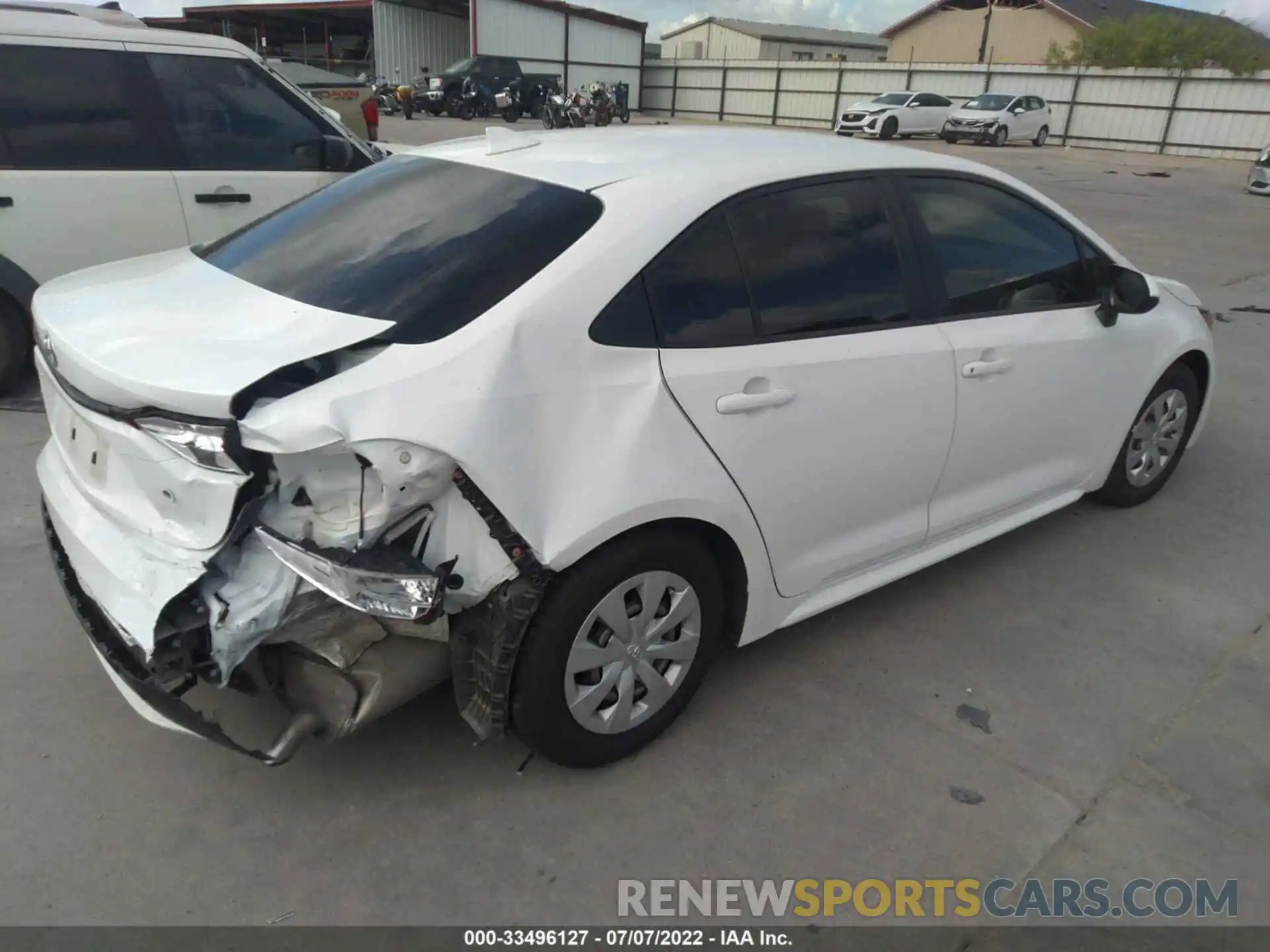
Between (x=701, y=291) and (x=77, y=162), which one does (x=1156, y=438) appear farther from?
(x=77, y=162)

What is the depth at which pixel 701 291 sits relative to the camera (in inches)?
101

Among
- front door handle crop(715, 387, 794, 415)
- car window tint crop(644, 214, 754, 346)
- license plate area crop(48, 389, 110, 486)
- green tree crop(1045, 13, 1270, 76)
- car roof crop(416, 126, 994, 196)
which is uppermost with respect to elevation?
green tree crop(1045, 13, 1270, 76)

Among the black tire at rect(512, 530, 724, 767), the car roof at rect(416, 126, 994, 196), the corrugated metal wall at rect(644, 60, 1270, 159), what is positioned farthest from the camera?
the corrugated metal wall at rect(644, 60, 1270, 159)

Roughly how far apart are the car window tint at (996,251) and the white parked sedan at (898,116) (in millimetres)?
25590

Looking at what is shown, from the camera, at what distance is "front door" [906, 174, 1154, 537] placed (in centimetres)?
317

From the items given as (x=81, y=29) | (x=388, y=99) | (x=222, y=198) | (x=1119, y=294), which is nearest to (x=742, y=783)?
(x=1119, y=294)

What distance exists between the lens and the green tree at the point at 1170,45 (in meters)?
34.8

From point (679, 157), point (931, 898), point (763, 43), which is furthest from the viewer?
point (763, 43)

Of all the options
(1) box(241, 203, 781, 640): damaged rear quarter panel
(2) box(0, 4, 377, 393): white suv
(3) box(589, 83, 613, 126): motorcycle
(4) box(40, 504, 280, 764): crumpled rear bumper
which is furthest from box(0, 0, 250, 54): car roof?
(3) box(589, 83, 613, 126): motorcycle

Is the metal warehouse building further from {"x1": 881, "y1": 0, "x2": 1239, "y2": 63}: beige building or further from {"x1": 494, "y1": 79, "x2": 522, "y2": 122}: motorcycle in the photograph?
{"x1": 881, "y1": 0, "x2": 1239, "y2": 63}: beige building

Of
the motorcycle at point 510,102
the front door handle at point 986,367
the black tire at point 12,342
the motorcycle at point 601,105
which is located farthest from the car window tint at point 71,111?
the motorcycle at point 601,105

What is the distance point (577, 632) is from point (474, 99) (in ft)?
101

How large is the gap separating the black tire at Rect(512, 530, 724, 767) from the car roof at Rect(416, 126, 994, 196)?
3.09ft

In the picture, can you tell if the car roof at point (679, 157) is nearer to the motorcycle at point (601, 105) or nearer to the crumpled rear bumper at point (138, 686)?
the crumpled rear bumper at point (138, 686)
